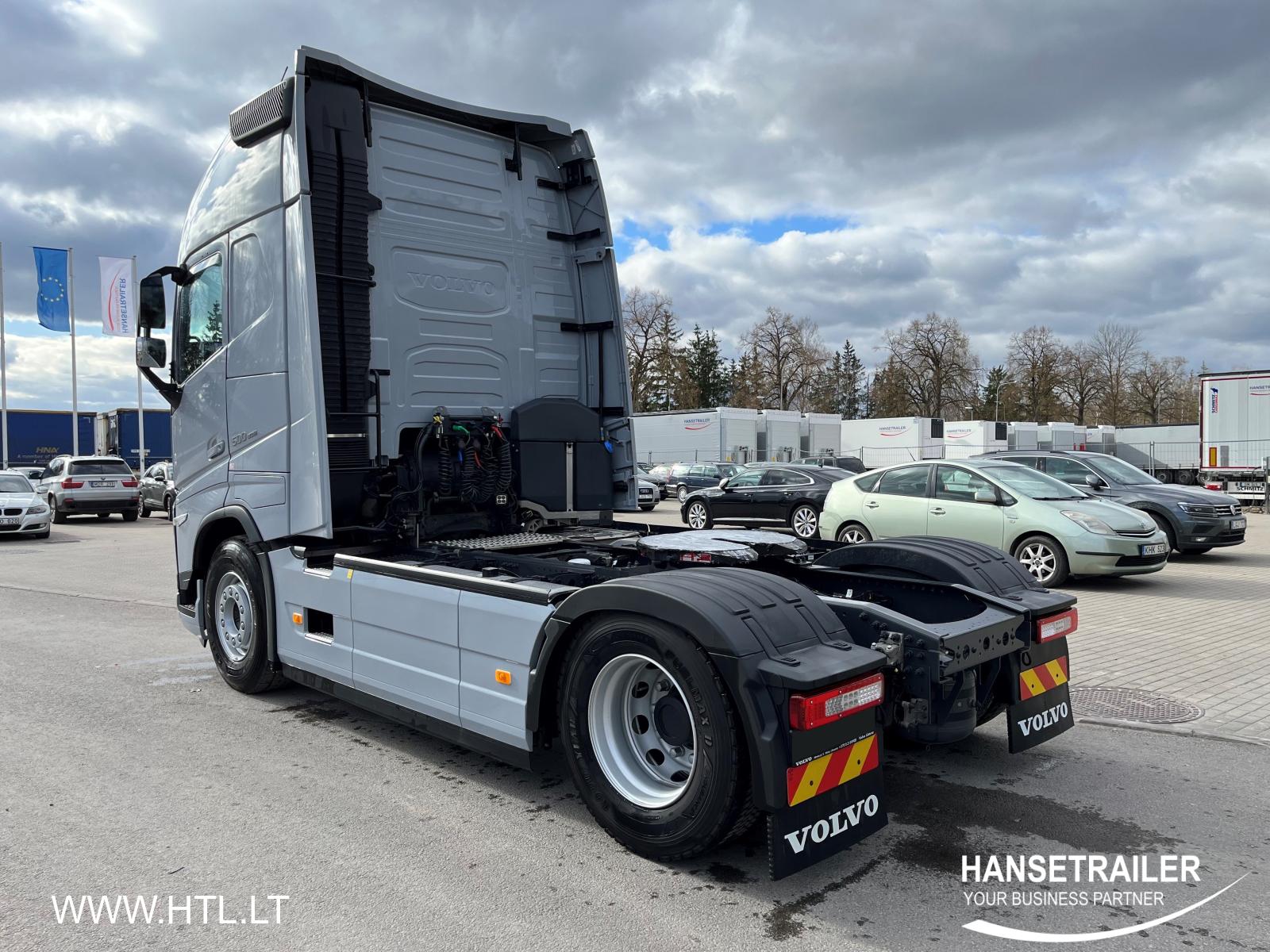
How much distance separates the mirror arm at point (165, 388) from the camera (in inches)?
257

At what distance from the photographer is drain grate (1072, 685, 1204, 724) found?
5434mm

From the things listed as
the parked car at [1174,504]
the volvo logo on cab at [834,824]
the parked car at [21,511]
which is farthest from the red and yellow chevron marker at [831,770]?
the parked car at [21,511]

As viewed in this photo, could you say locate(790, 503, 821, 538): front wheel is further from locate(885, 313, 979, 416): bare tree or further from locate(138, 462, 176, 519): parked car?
locate(885, 313, 979, 416): bare tree

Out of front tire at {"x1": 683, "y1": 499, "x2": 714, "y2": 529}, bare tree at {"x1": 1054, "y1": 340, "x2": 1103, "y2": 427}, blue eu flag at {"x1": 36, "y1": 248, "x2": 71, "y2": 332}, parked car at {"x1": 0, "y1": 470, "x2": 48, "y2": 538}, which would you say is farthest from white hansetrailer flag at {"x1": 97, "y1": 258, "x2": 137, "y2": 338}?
bare tree at {"x1": 1054, "y1": 340, "x2": 1103, "y2": 427}

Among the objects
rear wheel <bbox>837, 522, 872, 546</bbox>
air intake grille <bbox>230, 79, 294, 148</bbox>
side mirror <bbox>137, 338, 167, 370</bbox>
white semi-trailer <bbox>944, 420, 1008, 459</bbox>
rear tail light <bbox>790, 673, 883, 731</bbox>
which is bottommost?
rear wheel <bbox>837, 522, 872, 546</bbox>

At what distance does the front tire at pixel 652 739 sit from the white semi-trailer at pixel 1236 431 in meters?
23.8

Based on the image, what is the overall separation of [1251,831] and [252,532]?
538cm

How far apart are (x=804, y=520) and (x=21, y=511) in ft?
52.0

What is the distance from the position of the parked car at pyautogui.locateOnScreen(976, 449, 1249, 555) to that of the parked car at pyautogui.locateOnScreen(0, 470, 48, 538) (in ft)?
63.6

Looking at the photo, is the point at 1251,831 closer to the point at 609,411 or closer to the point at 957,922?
the point at 957,922

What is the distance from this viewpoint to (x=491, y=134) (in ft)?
21.0

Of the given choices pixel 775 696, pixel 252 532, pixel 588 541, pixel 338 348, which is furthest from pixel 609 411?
pixel 775 696

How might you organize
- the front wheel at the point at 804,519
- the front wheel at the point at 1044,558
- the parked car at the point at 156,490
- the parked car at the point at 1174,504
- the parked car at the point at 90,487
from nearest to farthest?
the front wheel at the point at 1044,558, the parked car at the point at 1174,504, the front wheel at the point at 804,519, the parked car at the point at 90,487, the parked car at the point at 156,490

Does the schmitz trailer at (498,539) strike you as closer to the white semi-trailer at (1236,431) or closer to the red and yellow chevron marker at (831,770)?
the red and yellow chevron marker at (831,770)
